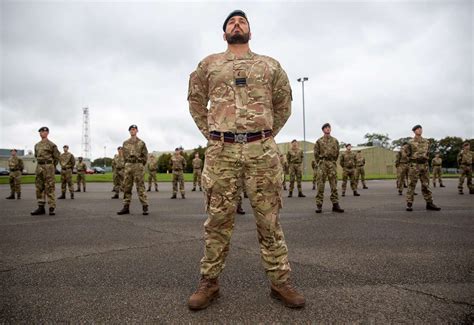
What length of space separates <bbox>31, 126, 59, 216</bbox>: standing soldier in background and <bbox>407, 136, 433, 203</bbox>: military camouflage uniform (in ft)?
31.9

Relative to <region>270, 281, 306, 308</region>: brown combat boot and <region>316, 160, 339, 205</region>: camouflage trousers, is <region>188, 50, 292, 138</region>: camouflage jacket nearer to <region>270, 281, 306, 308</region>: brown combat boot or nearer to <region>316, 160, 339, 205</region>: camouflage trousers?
<region>270, 281, 306, 308</region>: brown combat boot

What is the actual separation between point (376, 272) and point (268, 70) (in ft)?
7.98

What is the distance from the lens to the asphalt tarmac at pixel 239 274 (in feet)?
7.31

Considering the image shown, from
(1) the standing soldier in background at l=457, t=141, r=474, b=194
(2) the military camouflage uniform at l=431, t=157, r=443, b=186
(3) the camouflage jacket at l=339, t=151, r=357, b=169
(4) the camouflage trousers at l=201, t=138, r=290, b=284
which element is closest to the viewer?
(4) the camouflage trousers at l=201, t=138, r=290, b=284

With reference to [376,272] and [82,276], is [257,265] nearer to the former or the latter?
[376,272]

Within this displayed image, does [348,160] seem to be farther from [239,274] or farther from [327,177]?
[239,274]

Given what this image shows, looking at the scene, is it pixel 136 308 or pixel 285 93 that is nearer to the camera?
pixel 136 308

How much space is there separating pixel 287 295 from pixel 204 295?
69 cm

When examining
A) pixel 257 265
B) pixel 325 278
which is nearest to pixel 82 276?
pixel 257 265

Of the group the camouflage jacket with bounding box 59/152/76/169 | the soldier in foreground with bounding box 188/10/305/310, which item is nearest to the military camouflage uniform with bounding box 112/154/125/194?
the camouflage jacket with bounding box 59/152/76/169

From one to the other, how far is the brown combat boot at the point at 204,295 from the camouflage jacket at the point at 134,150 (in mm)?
6072

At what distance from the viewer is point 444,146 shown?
88062 mm

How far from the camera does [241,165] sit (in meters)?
2.52

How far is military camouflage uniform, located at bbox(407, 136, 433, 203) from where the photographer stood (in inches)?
303
